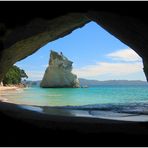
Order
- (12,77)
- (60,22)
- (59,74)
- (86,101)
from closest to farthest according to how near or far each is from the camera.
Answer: (60,22) < (86,101) < (12,77) < (59,74)

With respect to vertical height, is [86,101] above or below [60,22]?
below

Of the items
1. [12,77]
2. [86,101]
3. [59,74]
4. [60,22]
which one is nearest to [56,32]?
[60,22]

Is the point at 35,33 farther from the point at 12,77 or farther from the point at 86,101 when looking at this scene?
the point at 12,77

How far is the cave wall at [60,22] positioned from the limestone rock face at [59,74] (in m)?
75.3

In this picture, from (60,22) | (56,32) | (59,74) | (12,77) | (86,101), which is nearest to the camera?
(60,22)

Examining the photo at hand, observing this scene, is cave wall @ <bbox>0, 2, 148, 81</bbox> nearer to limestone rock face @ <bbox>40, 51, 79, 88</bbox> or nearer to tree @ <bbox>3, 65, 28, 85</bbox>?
tree @ <bbox>3, 65, 28, 85</bbox>

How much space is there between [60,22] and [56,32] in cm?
126

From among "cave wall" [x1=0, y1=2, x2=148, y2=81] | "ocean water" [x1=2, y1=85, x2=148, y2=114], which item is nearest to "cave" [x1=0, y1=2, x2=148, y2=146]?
"cave wall" [x1=0, y1=2, x2=148, y2=81]

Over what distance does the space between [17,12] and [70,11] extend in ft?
4.31

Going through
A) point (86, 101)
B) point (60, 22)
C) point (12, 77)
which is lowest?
point (86, 101)

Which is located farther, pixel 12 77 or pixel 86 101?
pixel 12 77

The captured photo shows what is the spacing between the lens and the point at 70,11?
315 inches

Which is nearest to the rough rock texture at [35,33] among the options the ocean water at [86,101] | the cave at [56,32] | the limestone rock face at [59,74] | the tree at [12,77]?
the cave at [56,32]

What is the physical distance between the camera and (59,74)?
296 ft
